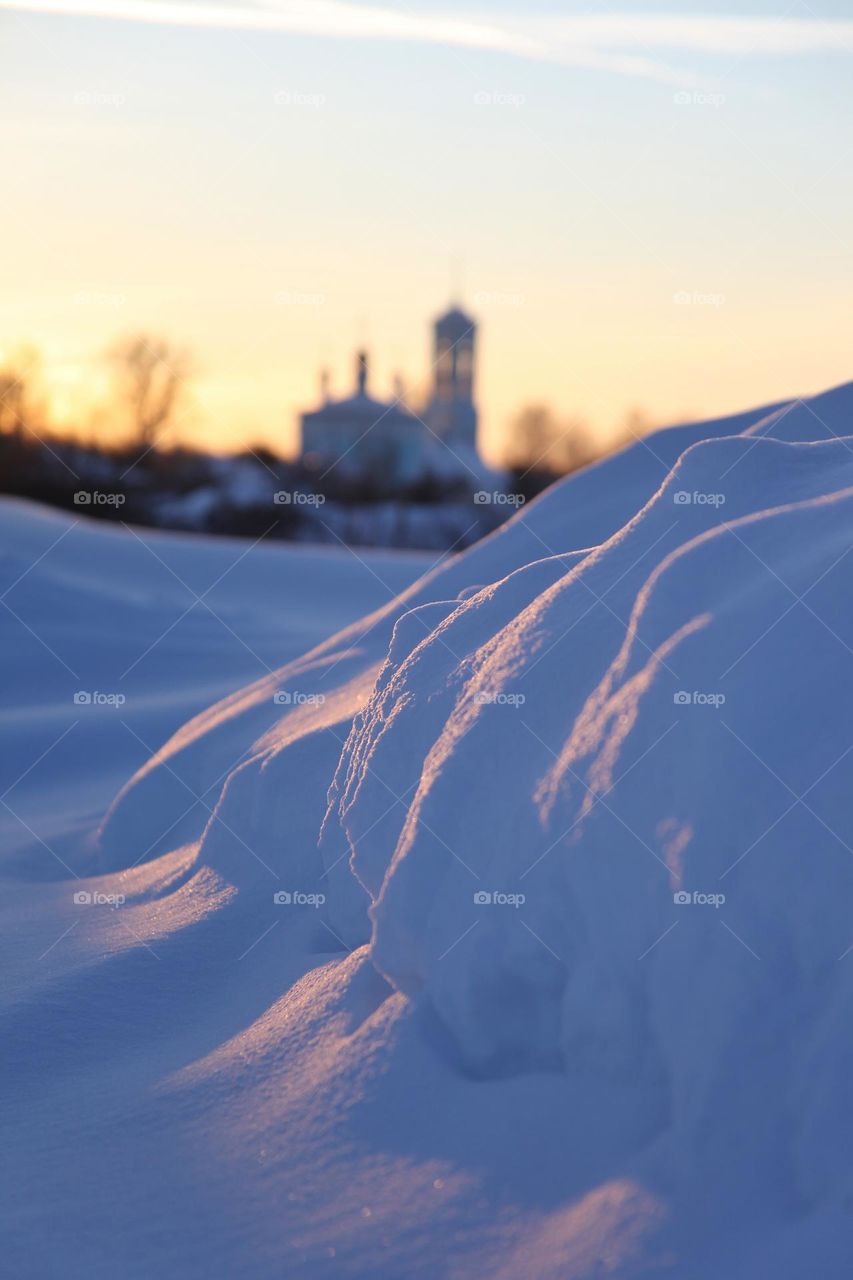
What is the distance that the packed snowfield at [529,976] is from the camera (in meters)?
2.48

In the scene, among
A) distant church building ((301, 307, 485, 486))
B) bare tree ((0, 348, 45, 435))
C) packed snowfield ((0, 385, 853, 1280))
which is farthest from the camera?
distant church building ((301, 307, 485, 486))

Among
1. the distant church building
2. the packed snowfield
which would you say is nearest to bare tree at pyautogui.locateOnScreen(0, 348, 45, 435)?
the distant church building

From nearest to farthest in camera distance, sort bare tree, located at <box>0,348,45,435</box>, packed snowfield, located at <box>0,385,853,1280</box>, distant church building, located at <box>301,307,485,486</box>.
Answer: packed snowfield, located at <box>0,385,853,1280</box> < bare tree, located at <box>0,348,45,435</box> < distant church building, located at <box>301,307,485,486</box>

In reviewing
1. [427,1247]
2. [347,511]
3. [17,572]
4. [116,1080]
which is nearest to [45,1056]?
[116,1080]

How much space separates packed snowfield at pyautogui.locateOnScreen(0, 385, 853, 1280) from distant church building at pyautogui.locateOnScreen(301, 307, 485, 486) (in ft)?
93.8

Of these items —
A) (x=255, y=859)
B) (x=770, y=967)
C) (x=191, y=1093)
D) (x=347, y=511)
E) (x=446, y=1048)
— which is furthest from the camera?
(x=347, y=511)

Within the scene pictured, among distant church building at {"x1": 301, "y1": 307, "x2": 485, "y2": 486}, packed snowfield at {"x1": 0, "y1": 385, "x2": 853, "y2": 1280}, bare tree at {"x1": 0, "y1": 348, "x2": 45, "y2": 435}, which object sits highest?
packed snowfield at {"x1": 0, "y1": 385, "x2": 853, "y2": 1280}

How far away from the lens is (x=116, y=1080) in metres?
3.28

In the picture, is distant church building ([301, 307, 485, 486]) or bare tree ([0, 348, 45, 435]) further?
distant church building ([301, 307, 485, 486])

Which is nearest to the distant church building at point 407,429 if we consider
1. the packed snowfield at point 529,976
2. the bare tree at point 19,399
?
the bare tree at point 19,399

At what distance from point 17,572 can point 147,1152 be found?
9880mm

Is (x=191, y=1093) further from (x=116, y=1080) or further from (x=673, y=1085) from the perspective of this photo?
(x=673, y=1085)

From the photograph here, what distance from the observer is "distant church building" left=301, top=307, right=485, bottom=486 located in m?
44.0

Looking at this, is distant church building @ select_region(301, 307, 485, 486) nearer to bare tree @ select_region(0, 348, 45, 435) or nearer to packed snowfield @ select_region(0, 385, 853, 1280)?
bare tree @ select_region(0, 348, 45, 435)
